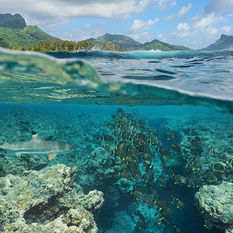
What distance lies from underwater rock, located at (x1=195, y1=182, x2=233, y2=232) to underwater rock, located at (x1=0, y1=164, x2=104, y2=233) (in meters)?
5.59

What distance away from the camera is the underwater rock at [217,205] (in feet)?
28.2

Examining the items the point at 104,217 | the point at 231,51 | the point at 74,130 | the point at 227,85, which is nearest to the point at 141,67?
the point at 227,85

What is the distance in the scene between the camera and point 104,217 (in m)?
11.8

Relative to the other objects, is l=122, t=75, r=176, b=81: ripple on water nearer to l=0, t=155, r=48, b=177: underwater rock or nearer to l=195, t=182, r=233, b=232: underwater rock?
l=195, t=182, r=233, b=232: underwater rock

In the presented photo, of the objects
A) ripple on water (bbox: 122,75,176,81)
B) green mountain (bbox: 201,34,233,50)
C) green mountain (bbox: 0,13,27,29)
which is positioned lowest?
ripple on water (bbox: 122,75,176,81)

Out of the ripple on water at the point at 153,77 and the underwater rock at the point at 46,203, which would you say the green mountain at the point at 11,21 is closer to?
the ripple on water at the point at 153,77

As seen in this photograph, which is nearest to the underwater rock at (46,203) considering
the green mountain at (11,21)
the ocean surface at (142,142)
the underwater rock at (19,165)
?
the ocean surface at (142,142)

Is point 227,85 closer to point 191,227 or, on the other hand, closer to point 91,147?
point 191,227

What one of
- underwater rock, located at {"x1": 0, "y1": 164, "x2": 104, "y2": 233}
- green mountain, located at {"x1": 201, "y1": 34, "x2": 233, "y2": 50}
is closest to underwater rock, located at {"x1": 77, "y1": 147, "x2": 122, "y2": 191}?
underwater rock, located at {"x1": 0, "y1": 164, "x2": 104, "y2": 233}

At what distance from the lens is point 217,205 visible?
29.2 ft

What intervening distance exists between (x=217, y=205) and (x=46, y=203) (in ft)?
26.2

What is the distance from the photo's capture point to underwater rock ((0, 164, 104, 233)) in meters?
6.62

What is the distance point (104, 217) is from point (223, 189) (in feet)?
24.1

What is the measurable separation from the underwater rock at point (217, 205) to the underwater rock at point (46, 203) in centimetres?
559
